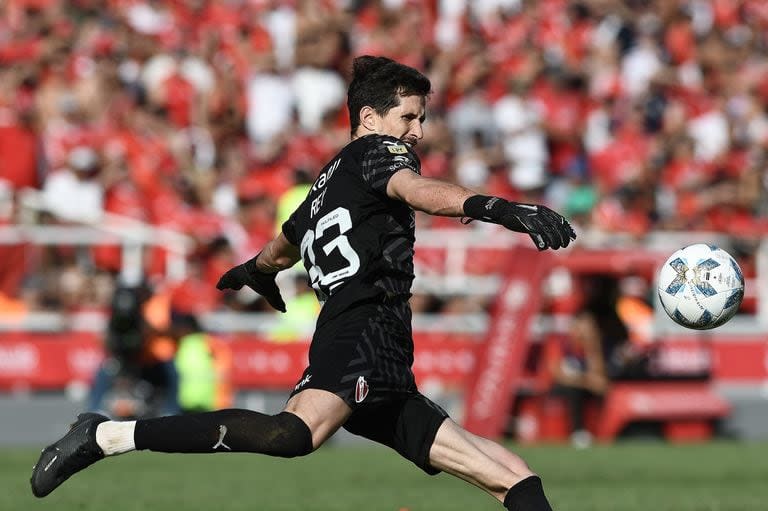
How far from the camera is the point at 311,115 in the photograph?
18.7 meters

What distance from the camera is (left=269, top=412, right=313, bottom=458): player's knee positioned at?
584cm

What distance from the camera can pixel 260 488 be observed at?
10.5 meters

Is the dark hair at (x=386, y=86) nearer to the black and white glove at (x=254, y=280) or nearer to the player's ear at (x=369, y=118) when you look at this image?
the player's ear at (x=369, y=118)

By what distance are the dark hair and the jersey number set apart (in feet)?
1.58

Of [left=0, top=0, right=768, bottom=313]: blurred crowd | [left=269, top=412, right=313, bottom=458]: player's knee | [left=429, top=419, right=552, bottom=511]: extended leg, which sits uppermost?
[left=0, top=0, right=768, bottom=313]: blurred crowd

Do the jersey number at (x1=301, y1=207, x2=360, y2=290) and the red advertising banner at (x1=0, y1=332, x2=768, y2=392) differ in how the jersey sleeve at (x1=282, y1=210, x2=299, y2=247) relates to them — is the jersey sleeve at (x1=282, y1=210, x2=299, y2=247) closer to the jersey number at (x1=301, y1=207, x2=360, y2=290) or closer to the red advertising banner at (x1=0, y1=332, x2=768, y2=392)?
the jersey number at (x1=301, y1=207, x2=360, y2=290)

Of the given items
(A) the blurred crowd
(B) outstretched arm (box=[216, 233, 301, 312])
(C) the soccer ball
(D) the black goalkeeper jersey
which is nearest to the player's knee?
(D) the black goalkeeper jersey

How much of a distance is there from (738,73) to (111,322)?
36.8 ft

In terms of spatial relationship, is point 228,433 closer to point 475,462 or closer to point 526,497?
point 475,462

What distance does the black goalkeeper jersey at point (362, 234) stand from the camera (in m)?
6.10

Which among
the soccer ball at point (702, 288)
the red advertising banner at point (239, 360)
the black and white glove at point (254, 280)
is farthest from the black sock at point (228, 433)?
the red advertising banner at point (239, 360)

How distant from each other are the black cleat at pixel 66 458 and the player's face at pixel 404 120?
1.72 metres

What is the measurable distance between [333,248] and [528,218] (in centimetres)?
109

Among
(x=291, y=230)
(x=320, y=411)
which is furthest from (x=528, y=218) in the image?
(x=291, y=230)
